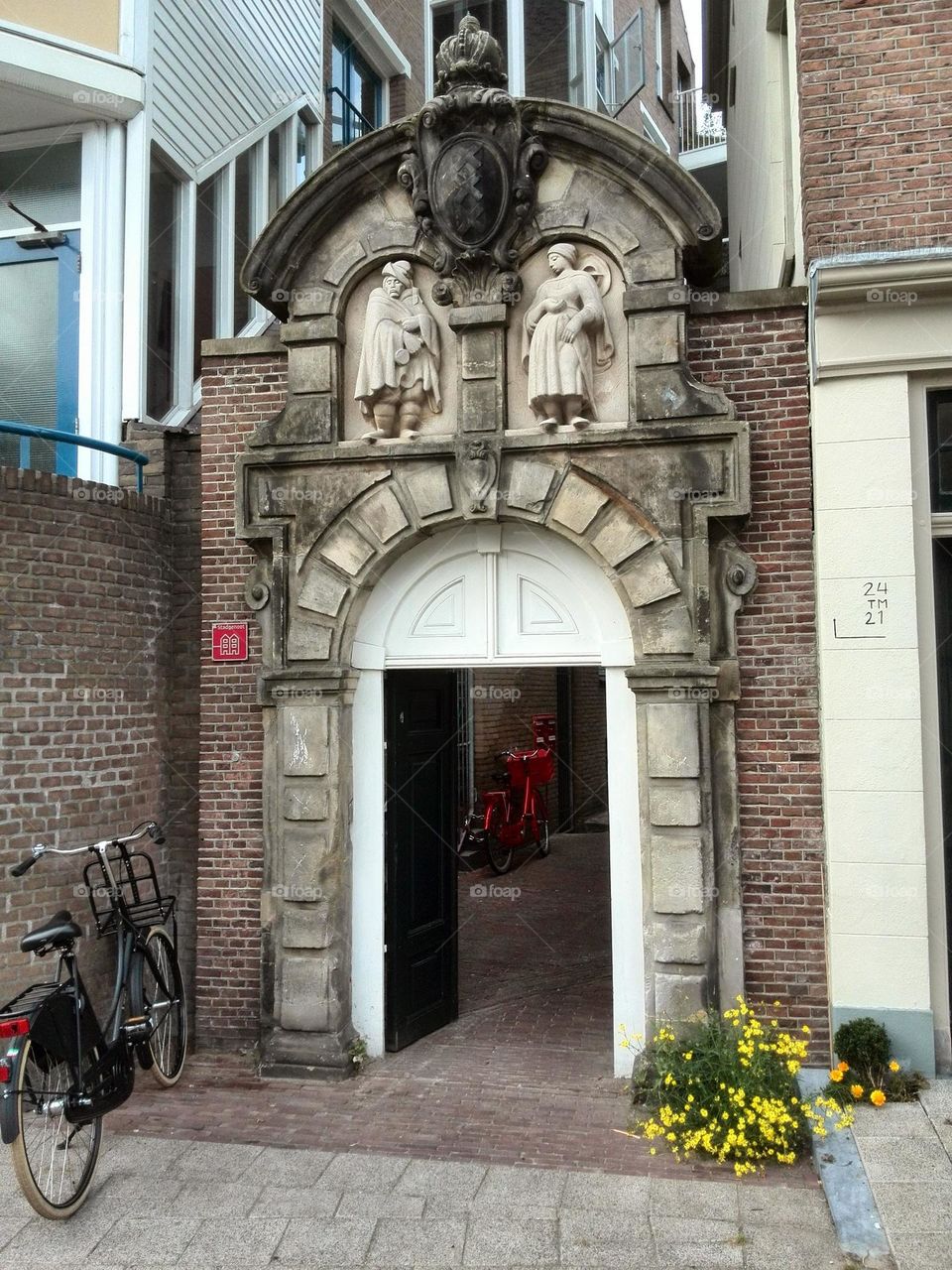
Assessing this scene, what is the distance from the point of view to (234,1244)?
15.5 ft

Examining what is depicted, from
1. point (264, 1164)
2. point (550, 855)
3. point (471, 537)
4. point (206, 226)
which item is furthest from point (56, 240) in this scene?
point (550, 855)

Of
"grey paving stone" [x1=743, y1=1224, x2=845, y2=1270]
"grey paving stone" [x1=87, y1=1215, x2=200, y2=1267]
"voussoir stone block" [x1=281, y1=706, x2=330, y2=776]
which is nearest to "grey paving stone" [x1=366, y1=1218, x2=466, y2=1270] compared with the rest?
"grey paving stone" [x1=87, y1=1215, x2=200, y2=1267]

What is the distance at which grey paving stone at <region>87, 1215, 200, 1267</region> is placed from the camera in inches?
182

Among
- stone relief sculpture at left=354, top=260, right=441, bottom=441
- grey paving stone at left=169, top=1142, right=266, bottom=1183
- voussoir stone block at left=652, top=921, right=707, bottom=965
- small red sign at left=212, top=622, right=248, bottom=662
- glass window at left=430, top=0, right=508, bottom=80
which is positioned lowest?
grey paving stone at left=169, top=1142, right=266, bottom=1183

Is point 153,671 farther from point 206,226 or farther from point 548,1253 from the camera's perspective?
point 206,226

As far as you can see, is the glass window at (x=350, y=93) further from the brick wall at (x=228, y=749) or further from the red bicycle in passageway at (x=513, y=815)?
the red bicycle in passageway at (x=513, y=815)

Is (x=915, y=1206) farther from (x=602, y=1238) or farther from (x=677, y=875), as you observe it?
(x=677, y=875)

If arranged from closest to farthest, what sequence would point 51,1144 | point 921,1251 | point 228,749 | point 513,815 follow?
point 921,1251 < point 51,1144 < point 228,749 < point 513,815

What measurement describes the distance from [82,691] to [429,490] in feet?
9.15

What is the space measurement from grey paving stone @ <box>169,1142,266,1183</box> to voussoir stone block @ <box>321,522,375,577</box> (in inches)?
142

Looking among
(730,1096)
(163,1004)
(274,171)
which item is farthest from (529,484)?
(274,171)

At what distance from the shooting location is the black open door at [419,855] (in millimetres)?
7441

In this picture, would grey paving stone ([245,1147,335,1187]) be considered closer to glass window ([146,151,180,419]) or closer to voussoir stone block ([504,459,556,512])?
voussoir stone block ([504,459,556,512])

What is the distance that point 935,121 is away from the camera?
635 centimetres
